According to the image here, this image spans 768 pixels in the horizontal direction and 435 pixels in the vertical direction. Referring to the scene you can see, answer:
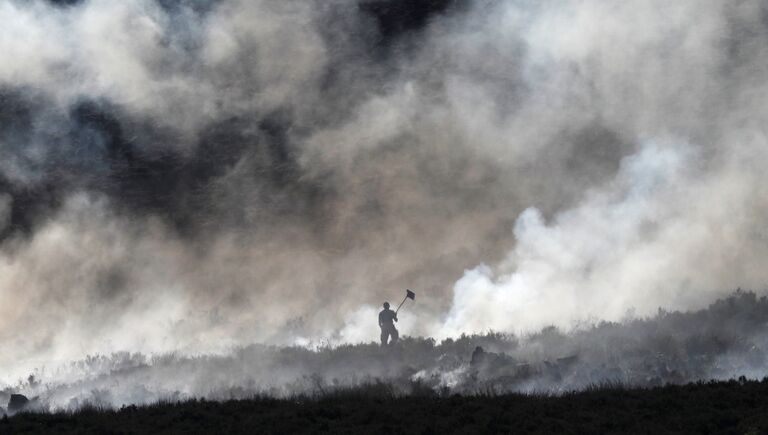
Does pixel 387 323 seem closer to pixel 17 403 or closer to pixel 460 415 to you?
pixel 17 403

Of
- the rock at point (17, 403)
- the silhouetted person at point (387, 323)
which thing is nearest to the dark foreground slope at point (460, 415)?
the rock at point (17, 403)

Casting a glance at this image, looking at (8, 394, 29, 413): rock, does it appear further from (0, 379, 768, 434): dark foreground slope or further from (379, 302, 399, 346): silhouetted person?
(379, 302, 399, 346): silhouetted person

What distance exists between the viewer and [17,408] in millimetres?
30734

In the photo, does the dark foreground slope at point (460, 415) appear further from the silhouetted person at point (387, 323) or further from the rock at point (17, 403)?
the silhouetted person at point (387, 323)

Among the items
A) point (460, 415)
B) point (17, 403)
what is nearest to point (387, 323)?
point (17, 403)

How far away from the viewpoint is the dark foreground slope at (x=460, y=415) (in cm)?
1859

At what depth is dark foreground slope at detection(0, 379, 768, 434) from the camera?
18594 mm

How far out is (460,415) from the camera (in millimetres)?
19969

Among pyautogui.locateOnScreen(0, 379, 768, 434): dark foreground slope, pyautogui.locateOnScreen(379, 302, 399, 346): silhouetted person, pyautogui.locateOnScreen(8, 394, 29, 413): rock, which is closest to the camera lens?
pyautogui.locateOnScreen(0, 379, 768, 434): dark foreground slope

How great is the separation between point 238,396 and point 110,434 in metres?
8.96

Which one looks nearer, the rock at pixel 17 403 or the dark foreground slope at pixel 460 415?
the dark foreground slope at pixel 460 415

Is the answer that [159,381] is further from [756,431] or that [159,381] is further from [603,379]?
[756,431]

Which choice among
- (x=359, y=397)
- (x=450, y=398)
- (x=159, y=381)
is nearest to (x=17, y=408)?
(x=159, y=381)

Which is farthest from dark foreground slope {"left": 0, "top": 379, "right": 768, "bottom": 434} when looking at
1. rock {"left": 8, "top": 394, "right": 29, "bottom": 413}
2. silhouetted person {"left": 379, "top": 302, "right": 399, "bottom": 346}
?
silhouetted person {"left": 379, "top": 302, "right": 399, "bottom": 346}
